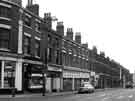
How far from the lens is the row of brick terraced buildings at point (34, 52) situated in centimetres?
3291

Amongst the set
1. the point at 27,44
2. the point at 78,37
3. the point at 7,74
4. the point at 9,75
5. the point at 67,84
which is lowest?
the point at 67,84

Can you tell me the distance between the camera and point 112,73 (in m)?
98.7

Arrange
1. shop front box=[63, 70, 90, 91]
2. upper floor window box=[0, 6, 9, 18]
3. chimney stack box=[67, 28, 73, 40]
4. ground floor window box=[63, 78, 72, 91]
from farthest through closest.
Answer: chimney stack box=[67, 28, 73, 40] → shop front box=[63, 70, 90, 91] → ground floor window box=[63, 78, 72, 91] → upper floor window box=[0, 6, 9, 18]

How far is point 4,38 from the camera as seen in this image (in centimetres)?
3281

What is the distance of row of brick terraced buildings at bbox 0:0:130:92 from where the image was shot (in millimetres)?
32906

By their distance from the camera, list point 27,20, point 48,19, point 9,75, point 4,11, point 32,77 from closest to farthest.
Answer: point 9,75 → point 4,11 → point 27,20 → point 32,77 → point 48,19

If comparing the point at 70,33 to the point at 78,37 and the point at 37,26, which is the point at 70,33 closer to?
the point at 78,37

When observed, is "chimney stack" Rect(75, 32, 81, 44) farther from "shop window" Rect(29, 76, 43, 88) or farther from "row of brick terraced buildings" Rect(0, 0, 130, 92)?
"shop window" Rect(29, 76, 43, 88)

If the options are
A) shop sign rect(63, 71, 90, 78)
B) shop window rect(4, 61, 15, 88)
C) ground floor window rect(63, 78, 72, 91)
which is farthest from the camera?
shop sign rect(63, 71, 90, 78)

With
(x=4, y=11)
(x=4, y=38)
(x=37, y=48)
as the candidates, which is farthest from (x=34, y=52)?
(x=4, y=11)

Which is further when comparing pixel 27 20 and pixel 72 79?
pixel 72 79

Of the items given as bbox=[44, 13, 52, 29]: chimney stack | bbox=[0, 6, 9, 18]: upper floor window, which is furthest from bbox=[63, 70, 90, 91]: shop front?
bbox=[0, 6, 9, 18]: upper floor window

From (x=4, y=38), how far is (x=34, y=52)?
21.5 ft

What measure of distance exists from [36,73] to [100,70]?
42961 mm
